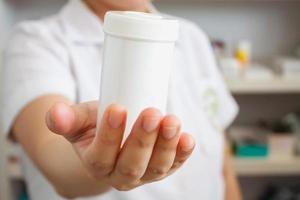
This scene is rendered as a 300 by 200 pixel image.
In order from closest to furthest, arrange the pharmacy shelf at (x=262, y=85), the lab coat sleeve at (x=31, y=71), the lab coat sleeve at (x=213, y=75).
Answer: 1. the lab coat sleeve at (x=31, y=71)
2. the lab coat sleeve at (x=213, y=75)
3. the pharmacy shelf at (x=262, y=85)

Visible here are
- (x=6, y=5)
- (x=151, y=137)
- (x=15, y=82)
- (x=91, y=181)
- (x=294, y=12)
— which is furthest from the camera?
(x=294, y=12)

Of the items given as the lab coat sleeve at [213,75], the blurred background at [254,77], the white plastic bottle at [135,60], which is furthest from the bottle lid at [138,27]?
the blurred background at [254,77]

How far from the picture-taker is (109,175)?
0.37 metres

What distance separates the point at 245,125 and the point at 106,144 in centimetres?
136

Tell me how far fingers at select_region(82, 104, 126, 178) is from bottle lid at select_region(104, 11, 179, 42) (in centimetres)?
5

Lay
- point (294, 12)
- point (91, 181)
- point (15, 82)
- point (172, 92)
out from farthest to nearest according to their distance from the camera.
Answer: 1. point (294, 12)
2. point (172, 92)
3. point (15, 82)
4. point (91, 181)

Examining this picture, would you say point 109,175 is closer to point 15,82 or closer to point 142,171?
point 142,171

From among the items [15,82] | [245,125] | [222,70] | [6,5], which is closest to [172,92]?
[15,82]

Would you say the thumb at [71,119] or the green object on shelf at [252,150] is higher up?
the thumb at [71,119]

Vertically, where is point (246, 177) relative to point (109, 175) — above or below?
below

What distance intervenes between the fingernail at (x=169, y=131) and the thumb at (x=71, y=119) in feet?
0.25

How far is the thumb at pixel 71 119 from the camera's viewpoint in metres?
0.33

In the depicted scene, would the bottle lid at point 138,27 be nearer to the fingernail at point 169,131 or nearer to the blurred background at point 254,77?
the fingernail at point 169,131

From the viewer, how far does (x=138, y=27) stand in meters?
0.32
